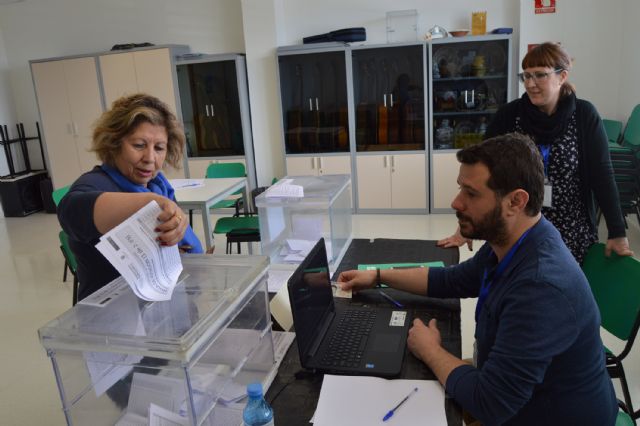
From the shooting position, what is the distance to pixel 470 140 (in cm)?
524

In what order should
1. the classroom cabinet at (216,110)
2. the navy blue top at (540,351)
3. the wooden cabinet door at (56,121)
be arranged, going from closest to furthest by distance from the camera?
the navy blue top at (540,351), the classroom cabinet at (216,110), the wooden cabinet door at (56,121)

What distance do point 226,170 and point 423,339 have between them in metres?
3.56

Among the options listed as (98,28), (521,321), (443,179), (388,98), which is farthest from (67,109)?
(521,321)

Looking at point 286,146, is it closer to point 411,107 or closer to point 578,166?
point 411,107

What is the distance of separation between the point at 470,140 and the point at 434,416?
451cm

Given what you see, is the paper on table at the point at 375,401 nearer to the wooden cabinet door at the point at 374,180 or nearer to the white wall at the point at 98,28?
the wooden cabinet door at the point at 374,180

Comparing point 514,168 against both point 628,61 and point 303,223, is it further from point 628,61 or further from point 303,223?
point 628,61

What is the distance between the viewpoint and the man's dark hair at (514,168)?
1222mm

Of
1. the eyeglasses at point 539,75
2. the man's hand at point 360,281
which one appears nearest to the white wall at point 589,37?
the eyeglasses at point 539,75

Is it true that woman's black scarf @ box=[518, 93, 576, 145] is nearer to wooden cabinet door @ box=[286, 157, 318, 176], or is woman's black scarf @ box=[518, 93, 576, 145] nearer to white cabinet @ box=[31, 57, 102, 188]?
wooden cabinet door @ box=[286, 157, 318, 176]

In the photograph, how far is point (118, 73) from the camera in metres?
5.81

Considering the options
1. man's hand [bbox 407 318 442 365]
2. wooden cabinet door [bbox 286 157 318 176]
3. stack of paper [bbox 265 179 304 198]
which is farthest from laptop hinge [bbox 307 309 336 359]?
wooden cabinet door [bbox 286 157 318 176]

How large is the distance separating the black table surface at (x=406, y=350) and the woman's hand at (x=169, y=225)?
1.49 feet

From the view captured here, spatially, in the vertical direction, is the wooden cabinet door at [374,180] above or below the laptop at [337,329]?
below
